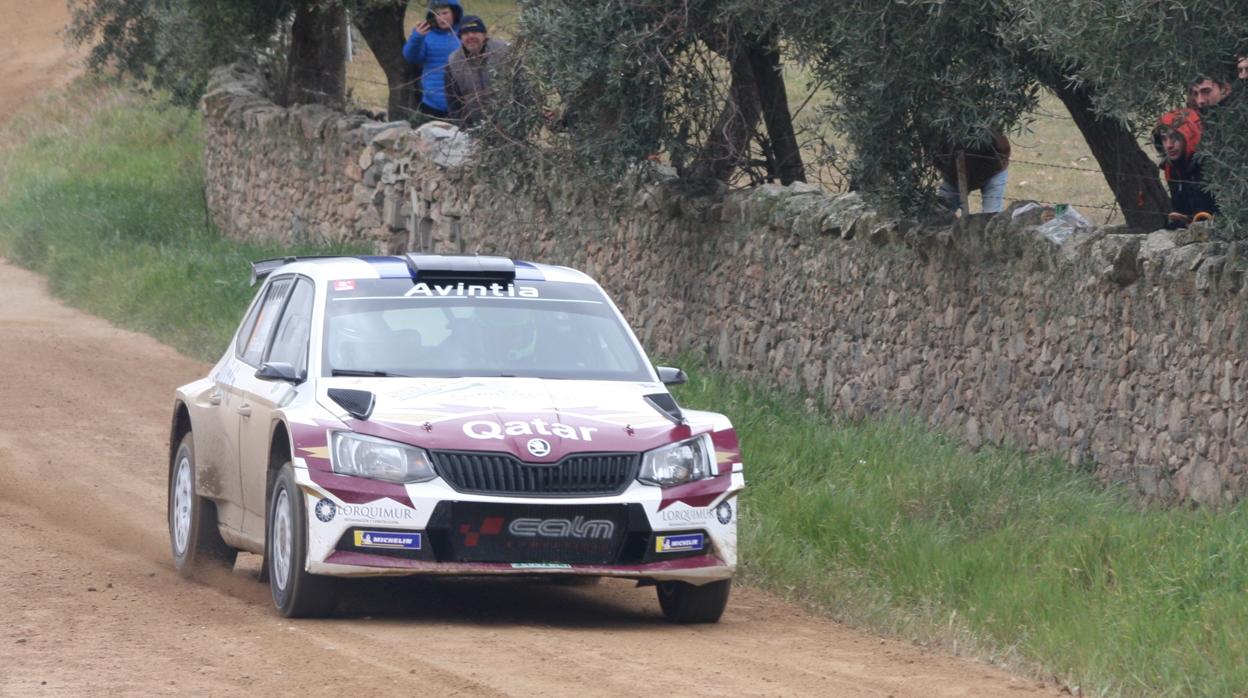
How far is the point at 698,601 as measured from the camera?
806 centimetres

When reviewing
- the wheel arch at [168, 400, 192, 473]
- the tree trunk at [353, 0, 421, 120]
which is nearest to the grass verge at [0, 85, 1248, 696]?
the wheel arch at [168, 400, 192, 473]

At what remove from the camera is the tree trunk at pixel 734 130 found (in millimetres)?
14867

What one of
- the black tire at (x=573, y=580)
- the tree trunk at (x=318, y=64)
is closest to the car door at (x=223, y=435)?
the black tire at (x=573, y=580)

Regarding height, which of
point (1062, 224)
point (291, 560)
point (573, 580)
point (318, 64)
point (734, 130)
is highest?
point (318, 64)

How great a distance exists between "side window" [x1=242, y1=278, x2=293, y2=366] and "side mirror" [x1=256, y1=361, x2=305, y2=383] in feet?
2.79

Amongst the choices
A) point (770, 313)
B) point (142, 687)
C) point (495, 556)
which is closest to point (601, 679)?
point (495, 556)

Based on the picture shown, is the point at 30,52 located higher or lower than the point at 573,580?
higher

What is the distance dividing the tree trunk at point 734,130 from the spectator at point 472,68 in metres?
2.25

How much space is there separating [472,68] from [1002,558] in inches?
369

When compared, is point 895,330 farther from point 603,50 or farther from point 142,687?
point 142,687

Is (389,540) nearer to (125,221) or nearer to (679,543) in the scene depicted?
(679,543)

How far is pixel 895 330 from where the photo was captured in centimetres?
1293

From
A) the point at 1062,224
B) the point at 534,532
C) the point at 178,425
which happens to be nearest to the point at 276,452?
the point at 534,532

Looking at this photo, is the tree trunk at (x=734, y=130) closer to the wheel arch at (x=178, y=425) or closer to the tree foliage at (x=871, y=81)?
the tree foliage at (x=871, y=81)
